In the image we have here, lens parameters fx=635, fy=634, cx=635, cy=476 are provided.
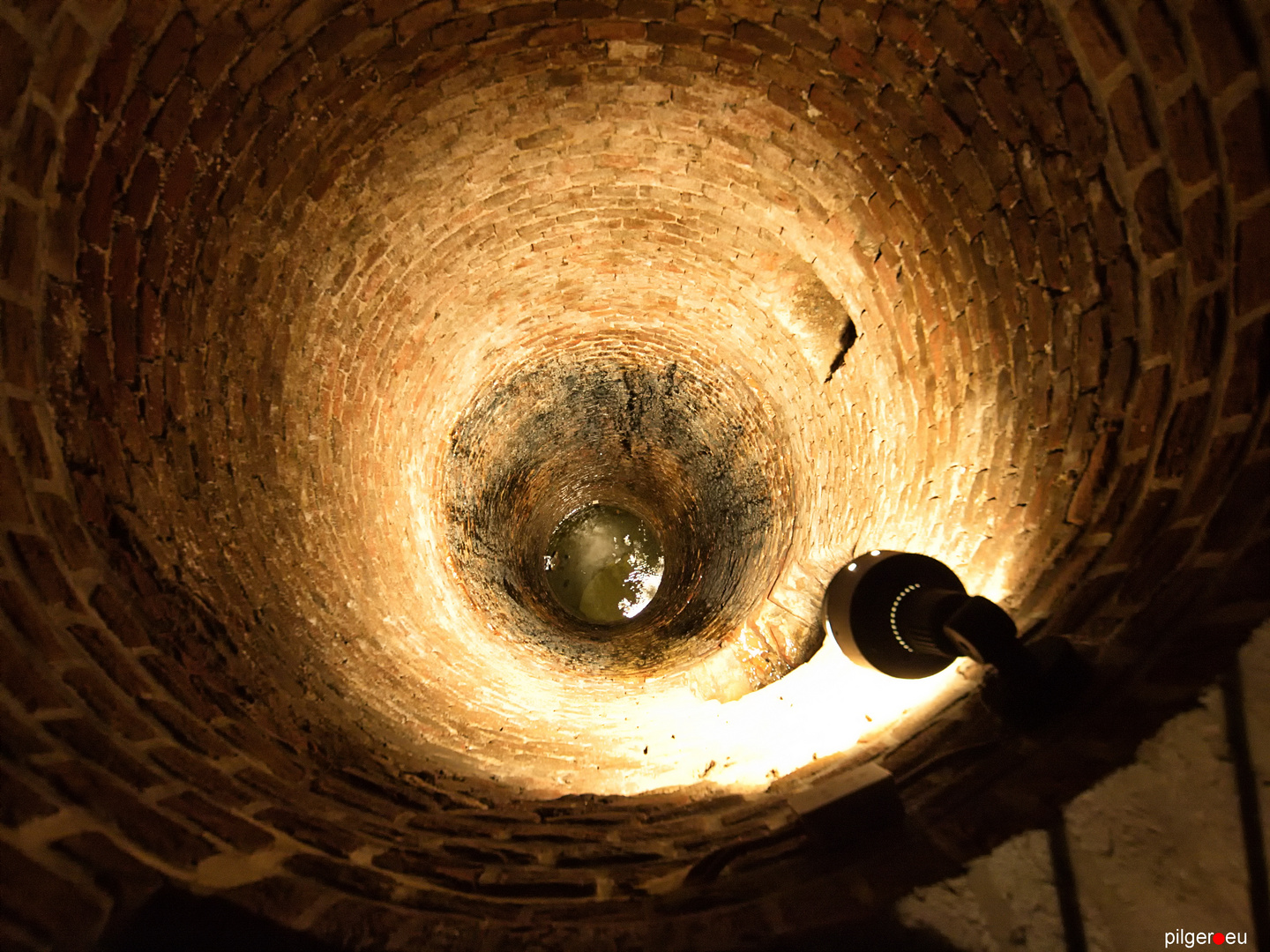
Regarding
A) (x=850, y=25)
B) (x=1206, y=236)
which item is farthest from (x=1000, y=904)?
(x=850, y=25)

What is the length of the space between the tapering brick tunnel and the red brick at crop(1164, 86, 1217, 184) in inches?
0.7

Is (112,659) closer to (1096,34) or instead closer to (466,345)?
(466,345)

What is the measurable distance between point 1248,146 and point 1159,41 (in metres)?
0.37

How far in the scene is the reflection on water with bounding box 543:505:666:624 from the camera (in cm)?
736

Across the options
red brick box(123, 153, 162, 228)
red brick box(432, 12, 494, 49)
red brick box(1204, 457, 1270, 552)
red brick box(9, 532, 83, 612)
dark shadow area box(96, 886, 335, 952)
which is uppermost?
red brick box(432, 12, 494, 49)

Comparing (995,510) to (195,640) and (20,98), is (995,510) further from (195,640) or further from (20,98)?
(20,98)

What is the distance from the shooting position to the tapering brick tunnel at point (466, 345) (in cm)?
A: 157

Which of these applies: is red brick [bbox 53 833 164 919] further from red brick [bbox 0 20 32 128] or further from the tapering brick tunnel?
red brick [bbox 0 20 32 128]

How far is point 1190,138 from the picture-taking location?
1.69 meters

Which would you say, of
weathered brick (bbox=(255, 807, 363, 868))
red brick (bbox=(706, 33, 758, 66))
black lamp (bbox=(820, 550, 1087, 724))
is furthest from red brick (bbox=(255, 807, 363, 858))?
red brick (bbox=(706, 33, 758, 66))

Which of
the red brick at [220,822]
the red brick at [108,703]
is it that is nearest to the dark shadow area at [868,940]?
the red brick at [220,822]

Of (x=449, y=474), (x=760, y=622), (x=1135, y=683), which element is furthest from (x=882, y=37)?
(x=449, y=474)

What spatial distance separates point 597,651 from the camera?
5.25 meters

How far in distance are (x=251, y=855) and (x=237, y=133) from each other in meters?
2.33
